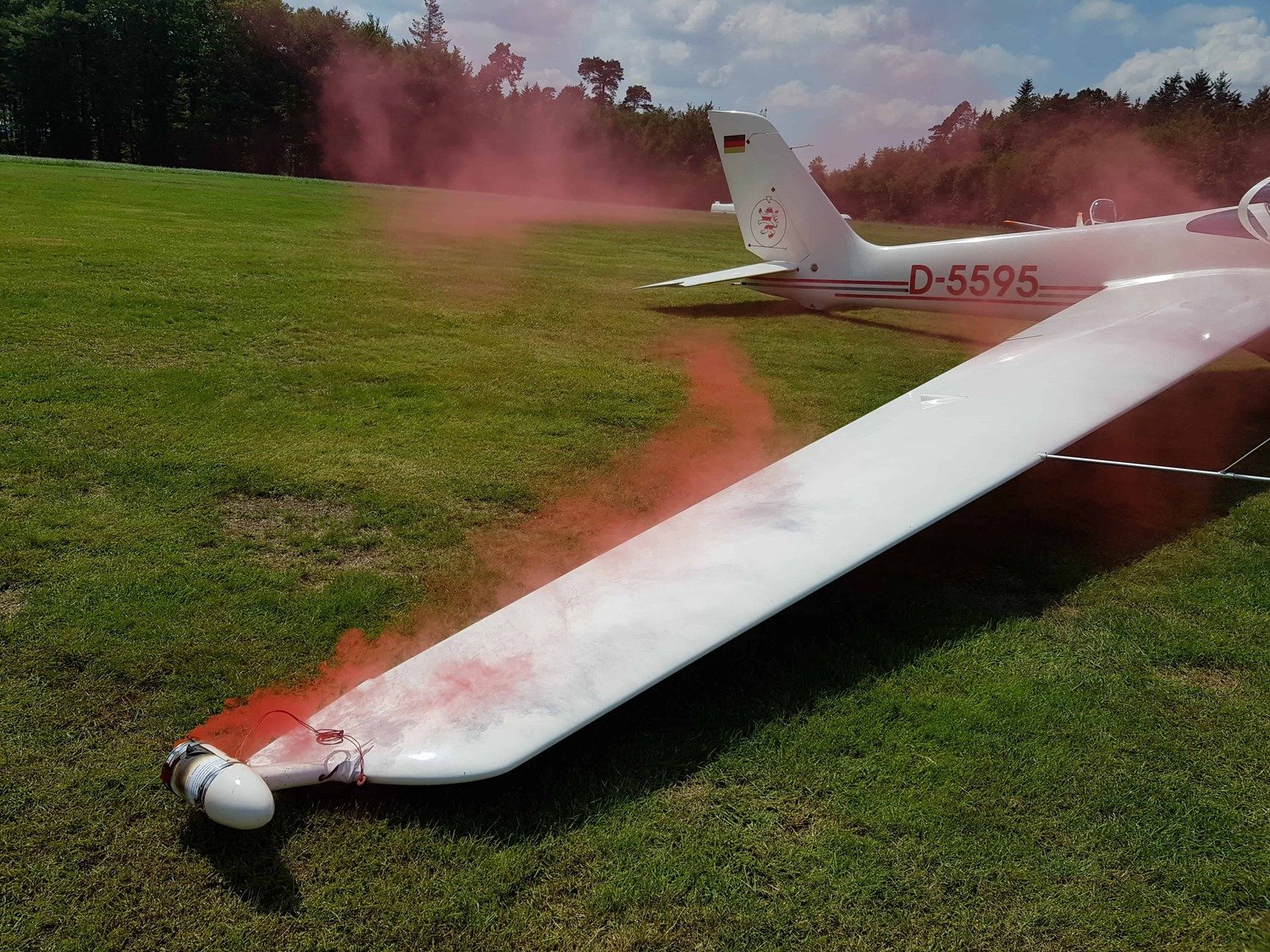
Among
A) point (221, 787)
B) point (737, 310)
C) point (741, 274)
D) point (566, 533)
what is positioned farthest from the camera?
point (737, 310)

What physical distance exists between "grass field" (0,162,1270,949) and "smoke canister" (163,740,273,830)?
20 cm

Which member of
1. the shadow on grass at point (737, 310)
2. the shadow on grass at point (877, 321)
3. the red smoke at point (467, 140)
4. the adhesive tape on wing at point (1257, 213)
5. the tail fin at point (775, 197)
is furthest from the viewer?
the red smoke at point (467, 140)

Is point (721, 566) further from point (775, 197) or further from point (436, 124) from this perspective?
point (436, 124)

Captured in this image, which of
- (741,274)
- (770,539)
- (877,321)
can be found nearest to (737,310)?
(741,274)

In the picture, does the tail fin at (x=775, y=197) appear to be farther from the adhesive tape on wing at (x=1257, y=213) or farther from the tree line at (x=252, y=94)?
the tree line at (x=252, y=94)

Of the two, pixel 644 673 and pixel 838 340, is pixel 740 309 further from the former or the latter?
pixel 644 673

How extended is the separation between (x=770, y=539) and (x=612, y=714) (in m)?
1.22

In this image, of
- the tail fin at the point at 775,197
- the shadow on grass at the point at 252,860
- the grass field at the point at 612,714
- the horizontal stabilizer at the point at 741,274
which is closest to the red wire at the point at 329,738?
the grass field at the point at 612,714

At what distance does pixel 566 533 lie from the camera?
4910mm

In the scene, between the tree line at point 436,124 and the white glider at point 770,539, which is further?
the tree line at point 436,124

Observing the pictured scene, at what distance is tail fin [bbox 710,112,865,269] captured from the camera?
37.2 feet

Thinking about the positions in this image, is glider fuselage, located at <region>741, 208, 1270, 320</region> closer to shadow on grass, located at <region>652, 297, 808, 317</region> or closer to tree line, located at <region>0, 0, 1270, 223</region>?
shadow on grass, located at <region>652, 297, 808, 317</region>

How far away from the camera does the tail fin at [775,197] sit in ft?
37.2

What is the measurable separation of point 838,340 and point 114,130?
209 ft
